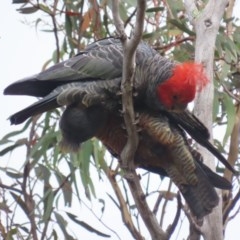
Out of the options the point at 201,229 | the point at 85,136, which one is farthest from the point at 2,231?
the point at 201,229

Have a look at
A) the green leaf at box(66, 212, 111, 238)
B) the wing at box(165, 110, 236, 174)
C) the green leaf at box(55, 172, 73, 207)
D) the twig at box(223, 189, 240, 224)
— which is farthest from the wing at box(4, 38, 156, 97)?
the green leaf at box(55, 172, 73, 207)

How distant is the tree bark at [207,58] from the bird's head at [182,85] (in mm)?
43

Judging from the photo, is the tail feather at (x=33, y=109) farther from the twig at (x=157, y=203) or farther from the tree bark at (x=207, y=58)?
the twig at (x=157, y=203)

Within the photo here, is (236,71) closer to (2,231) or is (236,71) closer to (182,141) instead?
(182,141)

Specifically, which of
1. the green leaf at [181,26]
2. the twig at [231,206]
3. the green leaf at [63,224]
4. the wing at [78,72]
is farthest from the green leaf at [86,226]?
the green leaf at [181,26]

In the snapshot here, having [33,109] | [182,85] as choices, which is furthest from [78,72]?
[182,85]

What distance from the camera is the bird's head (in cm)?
287

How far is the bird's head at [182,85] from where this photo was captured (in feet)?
9.41

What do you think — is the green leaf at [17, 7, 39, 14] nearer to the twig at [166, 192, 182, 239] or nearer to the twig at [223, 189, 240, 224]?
the twig at [223, 189, 240, 224]

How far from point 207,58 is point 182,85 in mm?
151

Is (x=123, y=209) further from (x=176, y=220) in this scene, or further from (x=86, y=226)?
(x=176, y=220)

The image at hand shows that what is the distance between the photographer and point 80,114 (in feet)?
9.41

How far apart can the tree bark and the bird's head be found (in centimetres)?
4

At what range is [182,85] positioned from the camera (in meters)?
2.90
